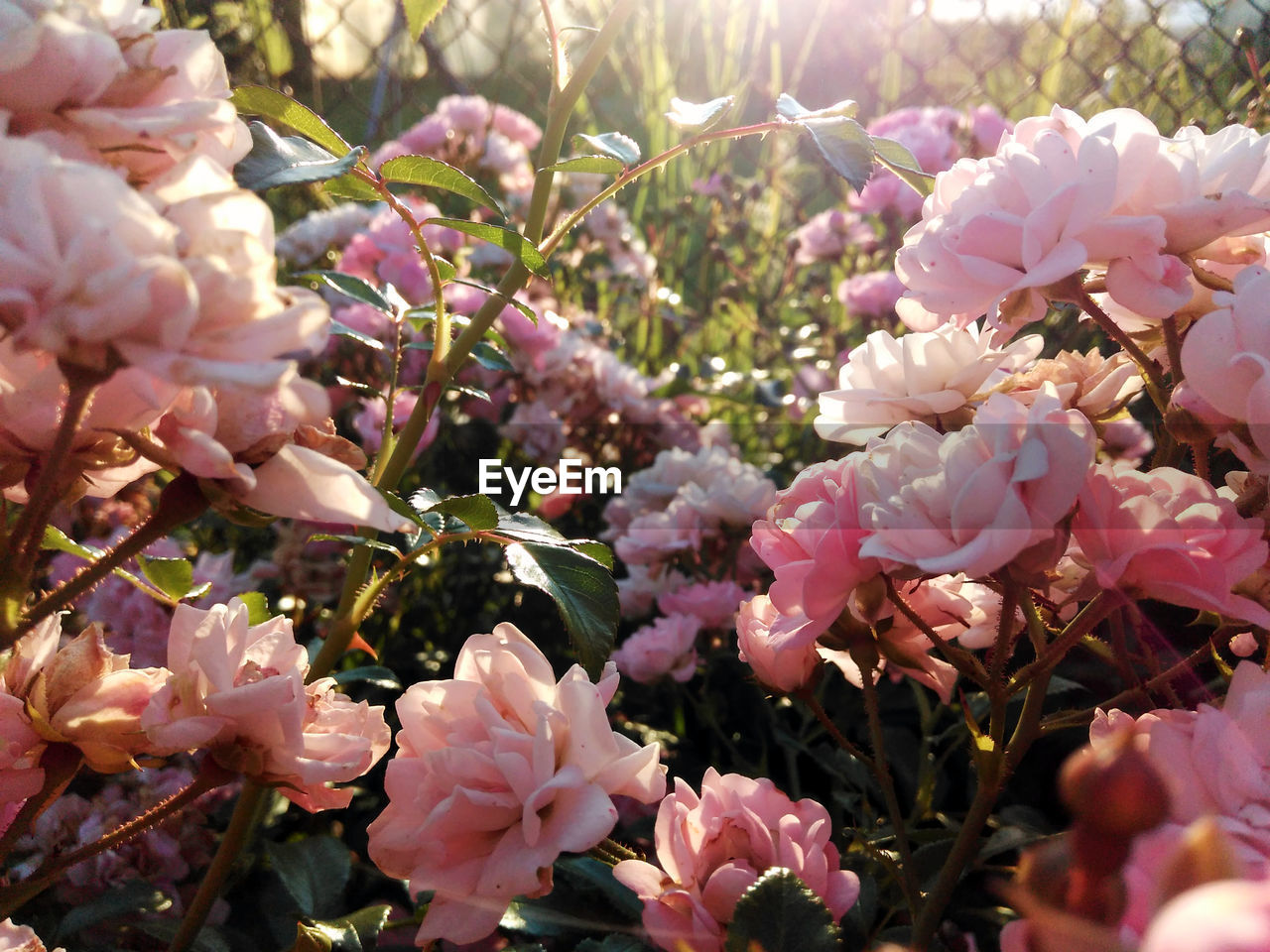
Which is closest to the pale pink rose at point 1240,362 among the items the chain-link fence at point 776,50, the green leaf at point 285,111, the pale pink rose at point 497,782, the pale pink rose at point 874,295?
the pale pink rose at point 497,782

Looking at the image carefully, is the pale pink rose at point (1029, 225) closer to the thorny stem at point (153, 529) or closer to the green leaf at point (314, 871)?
the thorny stem at point (153, 529)

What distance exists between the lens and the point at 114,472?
33 centimetres

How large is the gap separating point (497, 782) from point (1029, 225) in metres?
0.30

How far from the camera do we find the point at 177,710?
0.36 metres

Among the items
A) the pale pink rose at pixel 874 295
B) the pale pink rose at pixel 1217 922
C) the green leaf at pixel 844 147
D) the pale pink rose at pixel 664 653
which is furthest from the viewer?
the pale pink rose at pixel 874 295

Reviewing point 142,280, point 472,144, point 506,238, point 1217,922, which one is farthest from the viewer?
point 472,144

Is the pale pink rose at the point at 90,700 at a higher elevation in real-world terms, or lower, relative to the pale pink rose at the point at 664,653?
higher

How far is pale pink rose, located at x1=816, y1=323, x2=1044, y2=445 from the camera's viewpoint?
0.44 meters

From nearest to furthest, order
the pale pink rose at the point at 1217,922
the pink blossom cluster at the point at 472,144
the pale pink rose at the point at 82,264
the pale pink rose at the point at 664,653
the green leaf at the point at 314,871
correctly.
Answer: the pale pink rose at the point at 1217,922
the pale pink rose at the point at 82,264
the green leaf at the point at 314,871
the pale pink rose at the point at 664,653
the pink blossom cluster at the point at 472,144

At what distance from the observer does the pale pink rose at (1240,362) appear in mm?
337

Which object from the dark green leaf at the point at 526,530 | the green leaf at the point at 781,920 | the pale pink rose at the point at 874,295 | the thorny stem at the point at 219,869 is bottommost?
the pale pink rose at the point at 874,295

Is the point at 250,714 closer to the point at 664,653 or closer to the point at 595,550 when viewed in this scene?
the point at 595,550

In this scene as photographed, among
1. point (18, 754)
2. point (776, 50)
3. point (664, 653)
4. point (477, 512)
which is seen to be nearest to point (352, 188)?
point (477, 512)

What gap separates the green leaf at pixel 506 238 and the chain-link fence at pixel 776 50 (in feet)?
4.25
